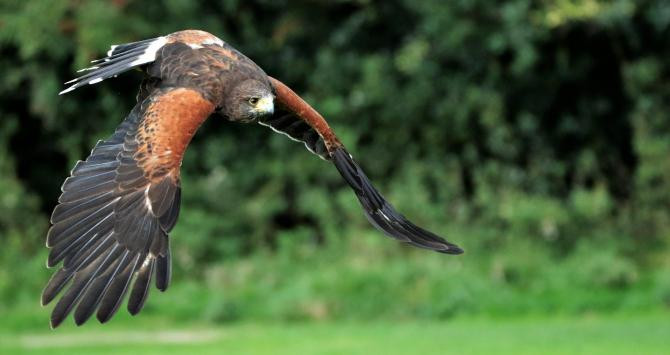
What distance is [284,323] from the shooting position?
1434 cm

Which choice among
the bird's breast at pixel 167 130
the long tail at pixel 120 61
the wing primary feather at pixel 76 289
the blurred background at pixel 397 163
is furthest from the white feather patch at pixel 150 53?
the blurred background at pixel 397 163

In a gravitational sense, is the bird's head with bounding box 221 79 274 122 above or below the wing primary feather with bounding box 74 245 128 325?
above

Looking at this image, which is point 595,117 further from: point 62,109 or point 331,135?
point 331,135

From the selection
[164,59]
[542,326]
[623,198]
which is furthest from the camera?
[623,198]

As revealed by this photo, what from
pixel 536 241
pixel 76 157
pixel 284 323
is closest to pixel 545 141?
pixel 536 241

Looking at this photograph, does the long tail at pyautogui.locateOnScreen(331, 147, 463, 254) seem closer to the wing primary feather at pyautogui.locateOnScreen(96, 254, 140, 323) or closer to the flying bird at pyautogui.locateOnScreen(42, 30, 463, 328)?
the flying bird at pyautogui.locateOnScreen(42, 30, 463, 328)

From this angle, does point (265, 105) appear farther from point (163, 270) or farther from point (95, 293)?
point (95, 293)

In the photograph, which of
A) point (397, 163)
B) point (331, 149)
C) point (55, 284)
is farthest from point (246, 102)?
point (397, 163)

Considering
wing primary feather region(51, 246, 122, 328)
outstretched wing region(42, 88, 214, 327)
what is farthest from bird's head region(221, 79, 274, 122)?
wing primary feather region(51, 246, 122, 328)

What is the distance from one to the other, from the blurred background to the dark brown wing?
16.5ft

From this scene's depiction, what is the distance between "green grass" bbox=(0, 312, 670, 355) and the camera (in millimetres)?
12328

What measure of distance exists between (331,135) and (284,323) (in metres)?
6.24

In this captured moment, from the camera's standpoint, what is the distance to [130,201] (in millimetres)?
7336

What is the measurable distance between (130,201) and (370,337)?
618 cm
